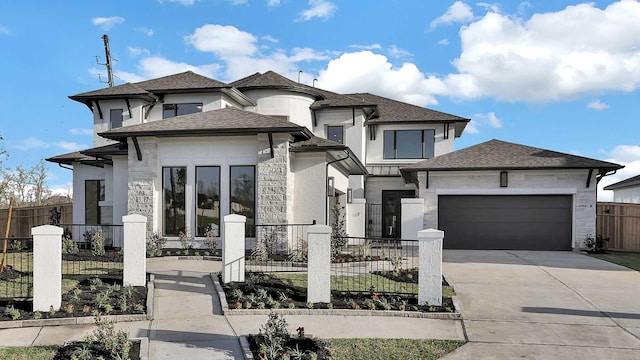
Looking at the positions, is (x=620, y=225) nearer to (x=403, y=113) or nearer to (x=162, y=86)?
(x=403, y=113)

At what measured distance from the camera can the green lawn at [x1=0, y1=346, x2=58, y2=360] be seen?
6.34 m

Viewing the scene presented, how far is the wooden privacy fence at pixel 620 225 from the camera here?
19.9 m

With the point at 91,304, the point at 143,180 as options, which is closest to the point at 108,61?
the point at 143,180

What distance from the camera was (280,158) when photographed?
1524 centimetres

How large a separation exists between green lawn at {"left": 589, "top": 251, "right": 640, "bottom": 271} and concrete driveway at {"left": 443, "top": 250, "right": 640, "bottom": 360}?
0.84m

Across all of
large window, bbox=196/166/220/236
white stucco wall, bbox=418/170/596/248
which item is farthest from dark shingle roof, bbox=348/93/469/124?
large window, bbox=196/166/220/236

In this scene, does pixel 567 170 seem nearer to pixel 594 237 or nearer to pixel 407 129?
pixel 594 237

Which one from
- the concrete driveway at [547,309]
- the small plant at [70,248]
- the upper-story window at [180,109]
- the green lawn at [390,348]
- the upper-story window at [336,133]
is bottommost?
the concrete driveway at [547,309]

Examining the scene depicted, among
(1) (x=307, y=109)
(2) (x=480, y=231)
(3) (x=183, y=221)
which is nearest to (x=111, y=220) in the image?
(3) (x=183, y=221)

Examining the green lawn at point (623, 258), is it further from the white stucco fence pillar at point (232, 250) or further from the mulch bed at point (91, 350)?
the mulch bed at point (91, 350)

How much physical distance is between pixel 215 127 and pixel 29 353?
31.0 feet

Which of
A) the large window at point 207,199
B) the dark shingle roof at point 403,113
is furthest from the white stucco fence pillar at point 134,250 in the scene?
the dark shingle roof at point 403,113

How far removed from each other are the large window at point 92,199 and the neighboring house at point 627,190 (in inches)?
1052

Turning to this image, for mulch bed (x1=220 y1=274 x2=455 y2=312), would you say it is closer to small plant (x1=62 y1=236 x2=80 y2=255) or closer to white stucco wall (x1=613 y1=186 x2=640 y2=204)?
small plant (x1=62 y1=236 x2=80 y2=255)
